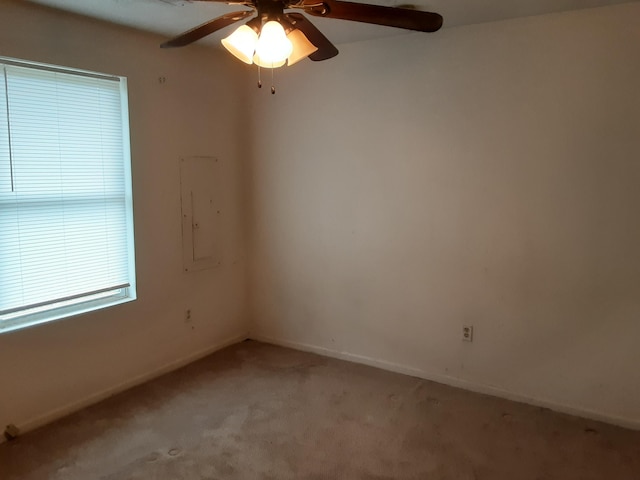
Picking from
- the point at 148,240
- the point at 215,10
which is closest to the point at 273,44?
the point at 215,10

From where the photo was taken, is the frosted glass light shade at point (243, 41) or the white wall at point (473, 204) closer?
the frosted glass light shade at point (243, 41)

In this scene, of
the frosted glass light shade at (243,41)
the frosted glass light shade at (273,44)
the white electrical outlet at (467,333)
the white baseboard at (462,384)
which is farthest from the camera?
the white electrical outlet at (467,333)

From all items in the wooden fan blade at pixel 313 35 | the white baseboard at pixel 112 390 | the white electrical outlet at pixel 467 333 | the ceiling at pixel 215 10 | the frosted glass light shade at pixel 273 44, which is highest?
the ceiling at pixel 215 10

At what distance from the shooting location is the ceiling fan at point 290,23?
1.82 metres

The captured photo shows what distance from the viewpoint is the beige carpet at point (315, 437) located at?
8.02ft

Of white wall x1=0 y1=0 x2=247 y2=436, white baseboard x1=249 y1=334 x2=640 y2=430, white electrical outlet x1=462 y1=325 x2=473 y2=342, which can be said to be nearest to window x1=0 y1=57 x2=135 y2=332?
white wall x1=0 y1=0 x2=247 y2=436

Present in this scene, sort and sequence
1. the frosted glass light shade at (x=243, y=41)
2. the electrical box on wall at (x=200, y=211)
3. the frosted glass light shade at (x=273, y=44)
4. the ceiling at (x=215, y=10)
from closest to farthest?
the frosted glass light shade at (x=273, y=44) → the frosted glass light shade at (x=243, y=41) → the ceiling at (x=215, y=10) → the electrical box on wall at (x=200, y=211)

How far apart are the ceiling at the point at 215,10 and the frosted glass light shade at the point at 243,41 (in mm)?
648

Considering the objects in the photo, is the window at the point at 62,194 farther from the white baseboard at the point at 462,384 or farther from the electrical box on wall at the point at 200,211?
the white baseboard at the point at 462,384

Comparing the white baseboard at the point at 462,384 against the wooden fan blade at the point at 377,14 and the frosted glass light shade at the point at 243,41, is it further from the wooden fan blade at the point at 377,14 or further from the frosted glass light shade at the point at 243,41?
the frosted glass light shade at the point at 243,41

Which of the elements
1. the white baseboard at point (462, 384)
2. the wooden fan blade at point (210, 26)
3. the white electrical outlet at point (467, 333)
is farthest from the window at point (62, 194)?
the white electrical outlet at point (467, 333)

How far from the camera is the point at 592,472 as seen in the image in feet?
8.01

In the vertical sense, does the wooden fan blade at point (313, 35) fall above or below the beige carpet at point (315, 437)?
above

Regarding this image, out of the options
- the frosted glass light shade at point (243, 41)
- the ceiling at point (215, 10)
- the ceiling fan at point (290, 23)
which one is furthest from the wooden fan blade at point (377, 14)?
the ceiling at point (215, 10)
